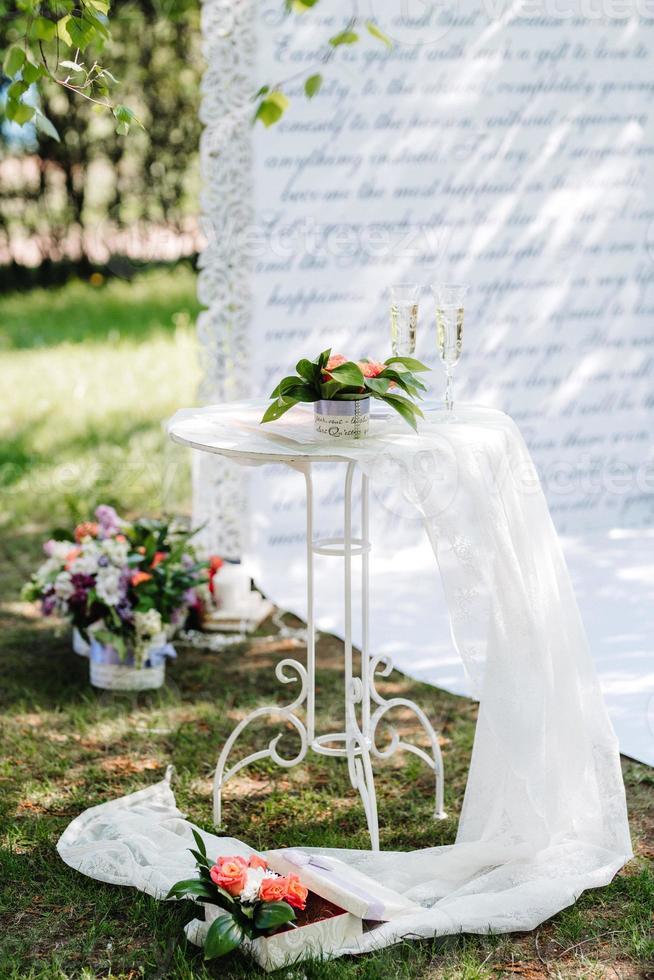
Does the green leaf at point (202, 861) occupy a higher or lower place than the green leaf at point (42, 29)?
lower

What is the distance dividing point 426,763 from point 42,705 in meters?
1.31

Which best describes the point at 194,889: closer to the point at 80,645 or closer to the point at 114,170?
the point at 80,645

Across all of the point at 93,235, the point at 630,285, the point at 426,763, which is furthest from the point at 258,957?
the point at 93,235

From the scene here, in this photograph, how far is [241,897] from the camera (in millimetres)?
2764

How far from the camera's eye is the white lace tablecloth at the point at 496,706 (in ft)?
9.84

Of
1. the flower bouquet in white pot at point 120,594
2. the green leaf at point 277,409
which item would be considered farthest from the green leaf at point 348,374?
the flower bouquet in white pot at point 120,594

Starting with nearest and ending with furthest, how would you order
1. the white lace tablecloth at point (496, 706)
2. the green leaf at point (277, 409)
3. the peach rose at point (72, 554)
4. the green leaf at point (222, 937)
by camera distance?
the green leaf at point (222, 937) < the white lace tablecloth at point (496, 706) < the green leaf at point (277, 409) < the peach rose at point (72, 554)

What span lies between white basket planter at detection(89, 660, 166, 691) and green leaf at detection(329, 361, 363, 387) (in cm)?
167

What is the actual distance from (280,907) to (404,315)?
142 centimetres

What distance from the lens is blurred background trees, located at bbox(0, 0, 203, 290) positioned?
10.4m

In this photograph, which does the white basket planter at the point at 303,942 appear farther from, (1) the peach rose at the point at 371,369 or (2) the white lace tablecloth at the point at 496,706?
(1) the peach rose at the point at 371,369

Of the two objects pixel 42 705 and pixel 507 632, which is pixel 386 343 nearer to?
pixel 42 705

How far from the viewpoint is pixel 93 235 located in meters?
10.9

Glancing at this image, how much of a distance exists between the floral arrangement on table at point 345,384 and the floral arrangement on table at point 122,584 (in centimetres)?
142
